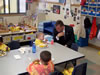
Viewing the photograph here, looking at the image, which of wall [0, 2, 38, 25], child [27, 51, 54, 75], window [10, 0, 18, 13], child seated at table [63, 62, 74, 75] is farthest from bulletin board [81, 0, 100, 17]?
window [10, 0, 18, 13]

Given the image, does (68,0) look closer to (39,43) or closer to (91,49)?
(91,49)

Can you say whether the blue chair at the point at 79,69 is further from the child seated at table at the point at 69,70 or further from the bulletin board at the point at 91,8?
the bulletin board at the point at 91,8

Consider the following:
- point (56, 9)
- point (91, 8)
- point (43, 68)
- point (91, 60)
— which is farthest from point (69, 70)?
point (56, 9)

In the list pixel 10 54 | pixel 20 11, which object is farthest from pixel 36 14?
pixel 10 54

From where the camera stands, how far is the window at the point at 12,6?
7594mm

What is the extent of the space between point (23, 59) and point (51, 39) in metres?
1.26

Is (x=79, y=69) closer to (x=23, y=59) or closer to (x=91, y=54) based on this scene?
(x=23, y=59)

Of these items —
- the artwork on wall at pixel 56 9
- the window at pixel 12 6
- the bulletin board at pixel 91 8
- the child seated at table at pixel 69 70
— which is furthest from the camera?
the window at pixel 12 6

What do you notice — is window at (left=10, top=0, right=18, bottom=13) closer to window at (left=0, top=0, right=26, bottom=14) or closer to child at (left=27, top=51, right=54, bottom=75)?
window at (left=0, top=0, right=26, bottom=14)

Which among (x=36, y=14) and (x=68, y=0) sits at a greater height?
(x=68, y=0)

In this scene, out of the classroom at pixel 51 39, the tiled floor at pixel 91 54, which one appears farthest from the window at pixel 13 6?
the tiled floor at pixel 91 54

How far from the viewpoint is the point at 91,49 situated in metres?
5.41

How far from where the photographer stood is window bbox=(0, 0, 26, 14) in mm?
7594

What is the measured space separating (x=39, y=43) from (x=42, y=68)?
137 centimetres
